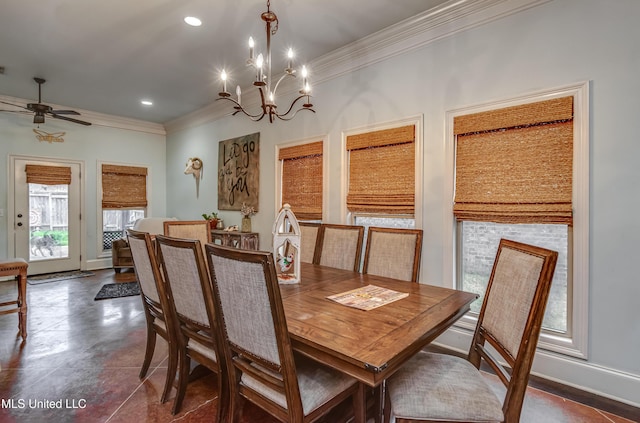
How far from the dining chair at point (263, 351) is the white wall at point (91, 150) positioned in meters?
5.59

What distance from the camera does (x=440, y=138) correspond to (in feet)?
8.82

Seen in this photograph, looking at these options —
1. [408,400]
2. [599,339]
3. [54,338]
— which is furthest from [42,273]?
[599,339]

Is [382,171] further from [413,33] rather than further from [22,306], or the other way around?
[22,306]

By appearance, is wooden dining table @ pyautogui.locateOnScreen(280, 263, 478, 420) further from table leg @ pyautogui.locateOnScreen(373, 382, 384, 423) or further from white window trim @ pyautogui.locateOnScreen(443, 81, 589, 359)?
white window trim @ pyautogui.locateOnScreen(443, 81, 589, 359)

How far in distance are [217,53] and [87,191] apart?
4041 mm

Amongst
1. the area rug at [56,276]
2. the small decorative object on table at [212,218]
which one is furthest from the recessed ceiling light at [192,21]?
the area rug at [56,276]

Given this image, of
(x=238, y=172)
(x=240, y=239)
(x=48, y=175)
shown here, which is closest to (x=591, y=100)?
(x=240, y=239)

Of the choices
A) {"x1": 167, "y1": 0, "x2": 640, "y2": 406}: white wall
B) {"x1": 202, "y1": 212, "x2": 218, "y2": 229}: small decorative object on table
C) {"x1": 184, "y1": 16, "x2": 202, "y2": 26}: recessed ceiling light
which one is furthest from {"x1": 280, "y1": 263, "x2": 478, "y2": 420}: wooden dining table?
{"x1": 202, "y1": 212, "x2": 218, "y2": 229}: small decorative object on table

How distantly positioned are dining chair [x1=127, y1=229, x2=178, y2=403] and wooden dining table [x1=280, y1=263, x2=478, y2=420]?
0.71 m

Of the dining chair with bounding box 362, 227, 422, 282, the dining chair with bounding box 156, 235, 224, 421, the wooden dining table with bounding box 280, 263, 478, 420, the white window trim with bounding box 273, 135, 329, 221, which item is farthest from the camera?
the white window trim with bounding box 273, 135, 329, 221

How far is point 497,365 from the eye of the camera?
132 centimetres

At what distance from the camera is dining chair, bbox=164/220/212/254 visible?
2.76m

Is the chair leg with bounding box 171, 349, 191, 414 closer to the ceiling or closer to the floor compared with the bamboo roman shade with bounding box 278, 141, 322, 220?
closer to the floor

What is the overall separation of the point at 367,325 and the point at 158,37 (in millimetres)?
3204
